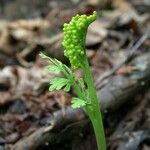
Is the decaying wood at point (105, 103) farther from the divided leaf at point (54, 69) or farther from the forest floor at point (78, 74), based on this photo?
the divided leaf at point (54, 69)

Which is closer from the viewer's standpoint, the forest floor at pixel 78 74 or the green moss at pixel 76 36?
the green moss at pixel 76 36

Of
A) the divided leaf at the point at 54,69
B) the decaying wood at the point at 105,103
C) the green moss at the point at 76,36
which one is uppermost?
the green moss at the point at 76,36

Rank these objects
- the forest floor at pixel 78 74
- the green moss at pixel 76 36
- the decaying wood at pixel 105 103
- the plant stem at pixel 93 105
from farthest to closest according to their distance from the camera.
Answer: the forest floor at pixel 78 74
the decaying wood at pixel 105 103
the plant stem at pixel 93 105
the green moss at pixel 76 36

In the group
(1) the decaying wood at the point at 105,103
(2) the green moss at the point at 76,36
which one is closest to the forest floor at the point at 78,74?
(1) the decaying wood at the point at 105,103

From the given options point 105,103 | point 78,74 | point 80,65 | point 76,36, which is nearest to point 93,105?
point 80,65

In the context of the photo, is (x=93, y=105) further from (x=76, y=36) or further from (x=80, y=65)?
(x=76, y=36)

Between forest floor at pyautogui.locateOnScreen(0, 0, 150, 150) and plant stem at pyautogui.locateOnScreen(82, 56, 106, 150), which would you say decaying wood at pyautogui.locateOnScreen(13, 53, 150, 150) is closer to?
forest floor at pyautogui.locateOnScreen(0, 0, 150, 150)

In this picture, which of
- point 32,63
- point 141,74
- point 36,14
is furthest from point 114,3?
point 141,74
